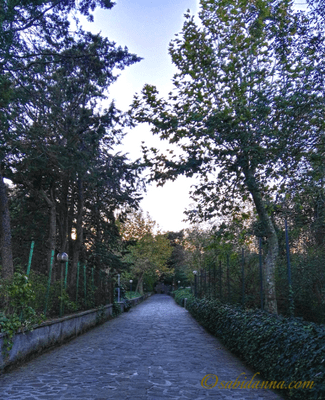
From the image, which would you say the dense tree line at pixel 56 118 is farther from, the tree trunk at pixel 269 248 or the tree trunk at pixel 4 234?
the tree trunk at pixel 269 248

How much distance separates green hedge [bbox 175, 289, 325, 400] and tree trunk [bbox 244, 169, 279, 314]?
1800 mm

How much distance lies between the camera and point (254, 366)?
6559mm

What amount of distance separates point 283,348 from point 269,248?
5.87 metres

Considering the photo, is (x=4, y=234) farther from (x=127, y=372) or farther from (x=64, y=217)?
(x=127, y=372)

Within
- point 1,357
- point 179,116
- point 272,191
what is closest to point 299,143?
point 272,191

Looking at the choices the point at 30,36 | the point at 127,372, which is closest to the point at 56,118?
the point at 30,36

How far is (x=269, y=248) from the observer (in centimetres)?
1103

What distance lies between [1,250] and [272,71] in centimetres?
975

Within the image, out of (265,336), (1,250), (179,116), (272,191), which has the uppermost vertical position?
(179,116)

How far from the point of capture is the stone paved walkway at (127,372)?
5.11m

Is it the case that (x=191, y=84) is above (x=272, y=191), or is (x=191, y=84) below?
above

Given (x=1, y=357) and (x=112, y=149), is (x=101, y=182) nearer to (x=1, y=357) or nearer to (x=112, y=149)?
(x=112, y=149)

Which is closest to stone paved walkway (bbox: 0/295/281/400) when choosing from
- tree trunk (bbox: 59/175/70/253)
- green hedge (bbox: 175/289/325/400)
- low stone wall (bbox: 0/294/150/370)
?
low stone wall (bbox: 0/294/150/370)

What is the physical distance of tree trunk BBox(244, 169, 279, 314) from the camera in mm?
9977
